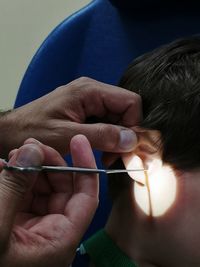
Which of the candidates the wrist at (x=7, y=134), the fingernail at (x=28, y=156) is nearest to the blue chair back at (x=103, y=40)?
the wrist at (x=7, y=134)

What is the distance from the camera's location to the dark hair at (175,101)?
769mm

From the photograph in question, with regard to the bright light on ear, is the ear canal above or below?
above

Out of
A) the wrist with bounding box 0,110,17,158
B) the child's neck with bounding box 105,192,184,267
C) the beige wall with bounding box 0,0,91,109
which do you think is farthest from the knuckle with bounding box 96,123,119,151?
the beige wall with bounding box 0,0,91,109

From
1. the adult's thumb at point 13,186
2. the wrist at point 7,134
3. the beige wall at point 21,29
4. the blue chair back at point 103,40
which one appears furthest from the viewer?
the beige wall at point 21,29

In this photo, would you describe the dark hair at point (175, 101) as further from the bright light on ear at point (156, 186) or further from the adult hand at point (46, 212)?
the adult hand at point (46, 212)

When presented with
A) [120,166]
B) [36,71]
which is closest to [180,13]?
[36,71]

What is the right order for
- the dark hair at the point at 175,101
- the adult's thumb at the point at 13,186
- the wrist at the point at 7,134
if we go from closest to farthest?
the adult's thumb at the point at 13,186
the dark hair at the point at 175,101
the wrist at the point at 7,134

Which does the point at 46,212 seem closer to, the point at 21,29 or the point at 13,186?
the point at 13,186

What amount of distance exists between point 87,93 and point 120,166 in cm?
14

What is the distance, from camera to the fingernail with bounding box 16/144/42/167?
653 millimetres

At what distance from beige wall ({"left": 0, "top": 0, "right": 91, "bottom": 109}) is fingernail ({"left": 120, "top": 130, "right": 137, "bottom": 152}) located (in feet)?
3.49

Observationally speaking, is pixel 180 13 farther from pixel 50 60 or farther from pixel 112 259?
pixel 112 259

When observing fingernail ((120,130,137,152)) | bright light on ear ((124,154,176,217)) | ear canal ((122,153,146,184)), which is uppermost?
fingernail ((120,130,137,152))

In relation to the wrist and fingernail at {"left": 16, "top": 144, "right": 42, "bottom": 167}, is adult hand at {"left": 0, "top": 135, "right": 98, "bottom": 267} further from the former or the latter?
the wrist
